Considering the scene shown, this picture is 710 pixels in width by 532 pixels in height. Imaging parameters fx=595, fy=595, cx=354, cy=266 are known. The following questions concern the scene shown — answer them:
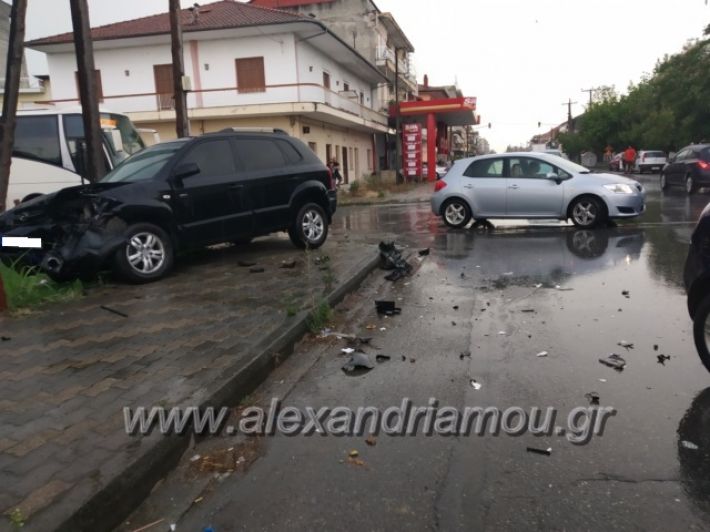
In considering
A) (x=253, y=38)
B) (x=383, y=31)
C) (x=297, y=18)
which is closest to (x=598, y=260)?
(x=297, y=18)

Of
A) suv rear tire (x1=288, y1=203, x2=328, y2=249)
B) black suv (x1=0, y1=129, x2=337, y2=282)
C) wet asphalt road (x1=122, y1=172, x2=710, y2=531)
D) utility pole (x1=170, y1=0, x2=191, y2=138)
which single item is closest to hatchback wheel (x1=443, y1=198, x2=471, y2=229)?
suv rear tire (x1=288, y1=203, x2=328, y2=249)

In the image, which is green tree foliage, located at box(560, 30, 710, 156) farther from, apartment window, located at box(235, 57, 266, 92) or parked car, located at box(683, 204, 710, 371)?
parked car, located at box(683, 204, 710, 371)

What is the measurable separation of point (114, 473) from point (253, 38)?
26.7m

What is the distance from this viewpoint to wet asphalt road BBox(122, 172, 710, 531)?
277 cm

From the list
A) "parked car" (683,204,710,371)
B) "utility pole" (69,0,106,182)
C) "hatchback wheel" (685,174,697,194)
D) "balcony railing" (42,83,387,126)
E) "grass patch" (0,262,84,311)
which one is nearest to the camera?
"parked car" (683,204,710,371)

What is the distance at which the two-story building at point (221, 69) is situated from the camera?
26.1 metres

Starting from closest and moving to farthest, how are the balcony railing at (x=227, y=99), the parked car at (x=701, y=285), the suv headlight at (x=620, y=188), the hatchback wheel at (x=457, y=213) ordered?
the parked car at (x=701, y=285) < the suv headlight at (x=620, y=188) < the hatchback wheel at (x=457, y=213) < the balcony railing at (x=227, y=99)

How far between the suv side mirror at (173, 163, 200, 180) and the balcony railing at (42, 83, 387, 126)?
18956 mm

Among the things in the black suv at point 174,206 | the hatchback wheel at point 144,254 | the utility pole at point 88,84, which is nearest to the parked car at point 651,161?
the black suv at point 174,206

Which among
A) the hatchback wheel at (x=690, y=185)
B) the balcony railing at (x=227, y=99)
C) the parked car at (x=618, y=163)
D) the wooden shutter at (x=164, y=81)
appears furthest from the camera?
the parked car at (x=618, y=163)

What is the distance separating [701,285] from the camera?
4164 millimetres

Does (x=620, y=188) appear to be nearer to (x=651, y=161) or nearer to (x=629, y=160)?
(x=651, y=161)

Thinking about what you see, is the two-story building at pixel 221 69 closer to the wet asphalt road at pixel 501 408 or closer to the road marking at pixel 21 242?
the road marking at pixel 21 242

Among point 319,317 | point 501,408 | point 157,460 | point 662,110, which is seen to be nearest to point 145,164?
point 319,317
